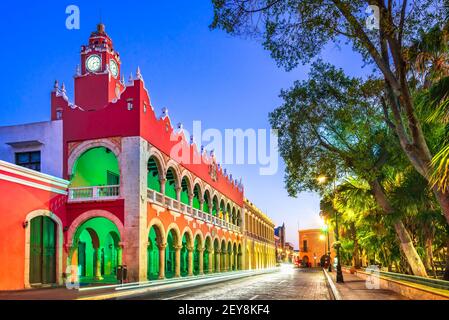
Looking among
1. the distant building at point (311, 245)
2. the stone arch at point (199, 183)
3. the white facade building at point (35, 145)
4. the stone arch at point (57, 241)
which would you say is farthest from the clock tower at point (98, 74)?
the distant building at point (311, 245)

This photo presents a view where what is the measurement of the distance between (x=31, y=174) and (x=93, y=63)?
46.9 ft

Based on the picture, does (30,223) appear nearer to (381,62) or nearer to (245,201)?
(381,62)

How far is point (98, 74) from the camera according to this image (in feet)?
110

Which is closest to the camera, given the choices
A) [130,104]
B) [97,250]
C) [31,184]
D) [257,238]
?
[31,184]

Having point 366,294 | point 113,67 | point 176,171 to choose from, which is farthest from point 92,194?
point 366,294

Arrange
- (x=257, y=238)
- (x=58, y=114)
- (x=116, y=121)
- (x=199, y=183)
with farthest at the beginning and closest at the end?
(x=257, y=238)
(x=199, y=183)
(x=58, y=114)
(x=116, y=121)

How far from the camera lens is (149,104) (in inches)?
1123

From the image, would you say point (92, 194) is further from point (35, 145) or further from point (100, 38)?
point (100, 38)

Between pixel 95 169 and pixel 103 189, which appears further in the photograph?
pixel 95 169

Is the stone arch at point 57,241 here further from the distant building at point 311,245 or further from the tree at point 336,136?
the distant building at point 311,245

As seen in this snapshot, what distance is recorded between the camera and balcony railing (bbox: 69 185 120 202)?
26.2 meters

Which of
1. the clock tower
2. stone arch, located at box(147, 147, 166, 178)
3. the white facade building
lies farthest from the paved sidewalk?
the clock tower

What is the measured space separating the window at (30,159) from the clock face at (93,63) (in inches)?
351

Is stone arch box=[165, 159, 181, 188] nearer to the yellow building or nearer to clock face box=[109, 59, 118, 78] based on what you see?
clock face box=[109, 59, 118, 78]
